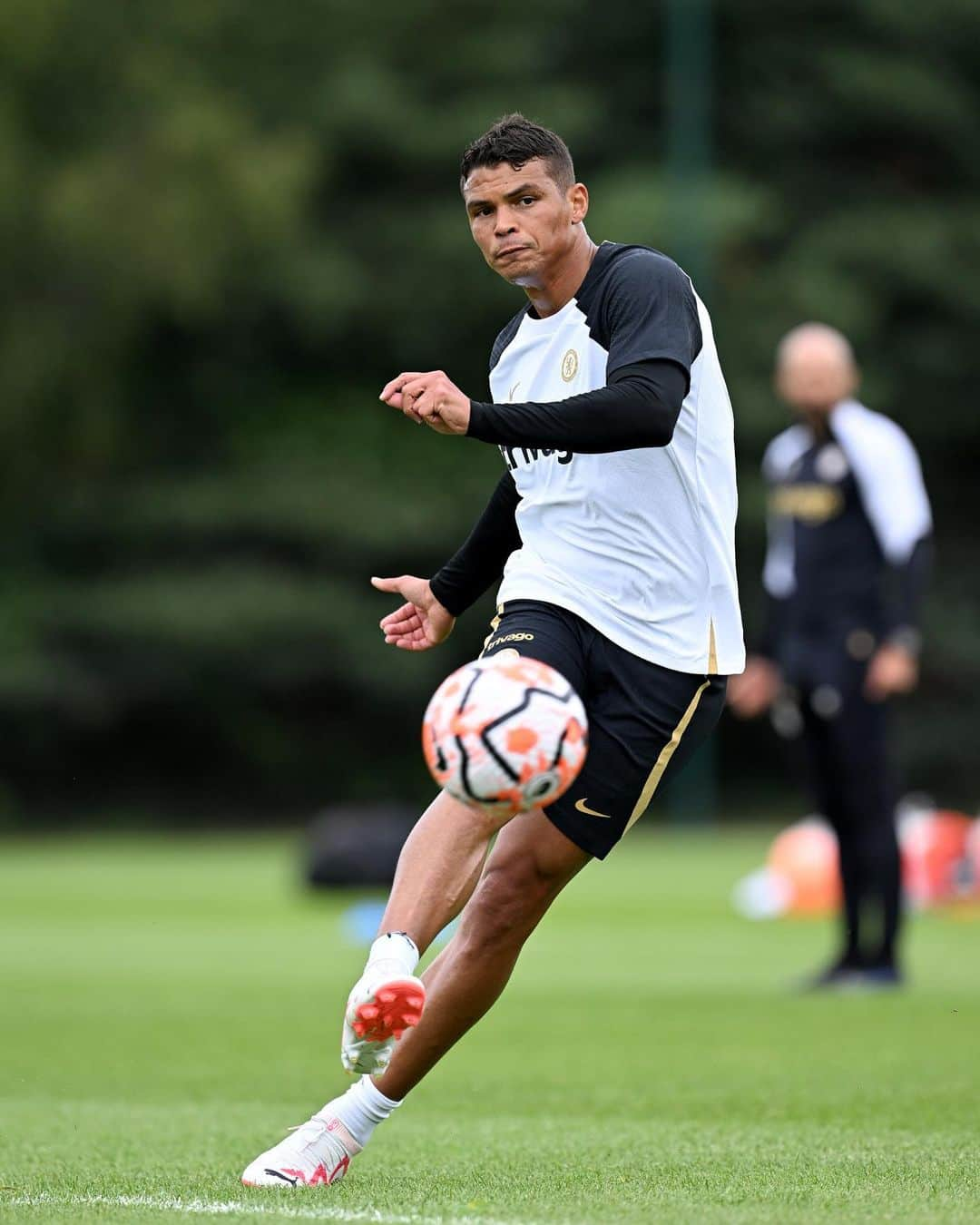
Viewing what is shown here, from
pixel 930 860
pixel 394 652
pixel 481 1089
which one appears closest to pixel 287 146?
pixel 394 652

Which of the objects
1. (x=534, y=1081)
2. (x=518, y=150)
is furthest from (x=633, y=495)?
(x=534, y=1081)

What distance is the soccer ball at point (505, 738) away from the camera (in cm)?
452

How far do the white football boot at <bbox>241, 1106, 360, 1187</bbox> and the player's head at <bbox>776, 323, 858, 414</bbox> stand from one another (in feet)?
18.1

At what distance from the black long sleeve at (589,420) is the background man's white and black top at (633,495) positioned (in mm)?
143

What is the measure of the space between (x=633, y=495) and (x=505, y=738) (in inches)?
34.1

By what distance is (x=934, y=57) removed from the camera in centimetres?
3381

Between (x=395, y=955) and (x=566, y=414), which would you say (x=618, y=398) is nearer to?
(x=566, y=414)

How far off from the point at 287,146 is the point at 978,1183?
28.4m

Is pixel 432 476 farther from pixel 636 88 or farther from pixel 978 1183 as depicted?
pixel 978 1183

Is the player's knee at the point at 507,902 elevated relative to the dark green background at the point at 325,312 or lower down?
lower down

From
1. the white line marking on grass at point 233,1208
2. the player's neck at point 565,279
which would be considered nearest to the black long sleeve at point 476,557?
the player's neck at point 565,279

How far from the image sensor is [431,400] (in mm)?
4598

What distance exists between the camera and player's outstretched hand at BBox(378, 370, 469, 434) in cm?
459

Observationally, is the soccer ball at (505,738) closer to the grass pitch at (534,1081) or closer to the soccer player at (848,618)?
the grass pitch at (534,1081)
